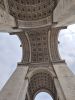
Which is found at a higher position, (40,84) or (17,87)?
(40,84)

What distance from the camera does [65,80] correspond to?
23.4 metres

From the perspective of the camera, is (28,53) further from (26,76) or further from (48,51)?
(26,76)

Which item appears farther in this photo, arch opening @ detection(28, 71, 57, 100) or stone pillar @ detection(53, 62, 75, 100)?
arch opening @ detection(28, 71, 57, 100)

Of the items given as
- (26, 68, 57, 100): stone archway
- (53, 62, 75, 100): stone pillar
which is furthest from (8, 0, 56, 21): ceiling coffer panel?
(26, 68, 57, 100): stone archway

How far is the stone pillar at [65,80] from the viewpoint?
19.6m

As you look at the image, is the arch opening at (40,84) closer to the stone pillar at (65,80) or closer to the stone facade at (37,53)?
the stone facade at (37,53)

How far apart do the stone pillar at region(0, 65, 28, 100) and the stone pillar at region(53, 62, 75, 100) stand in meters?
3.96

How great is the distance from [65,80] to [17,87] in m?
5.31

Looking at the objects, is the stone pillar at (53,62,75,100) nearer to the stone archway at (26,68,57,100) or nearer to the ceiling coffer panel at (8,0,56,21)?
the stone archway at (26,68,57,100)

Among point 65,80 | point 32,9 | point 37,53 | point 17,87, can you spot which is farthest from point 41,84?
point 32,9

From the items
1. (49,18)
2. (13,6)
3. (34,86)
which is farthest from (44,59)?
(13,6)

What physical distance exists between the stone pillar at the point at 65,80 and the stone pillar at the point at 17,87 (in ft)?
13.0

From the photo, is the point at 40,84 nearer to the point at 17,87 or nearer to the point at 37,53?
the point at 37,53

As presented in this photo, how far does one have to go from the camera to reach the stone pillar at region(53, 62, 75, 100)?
19620mm
